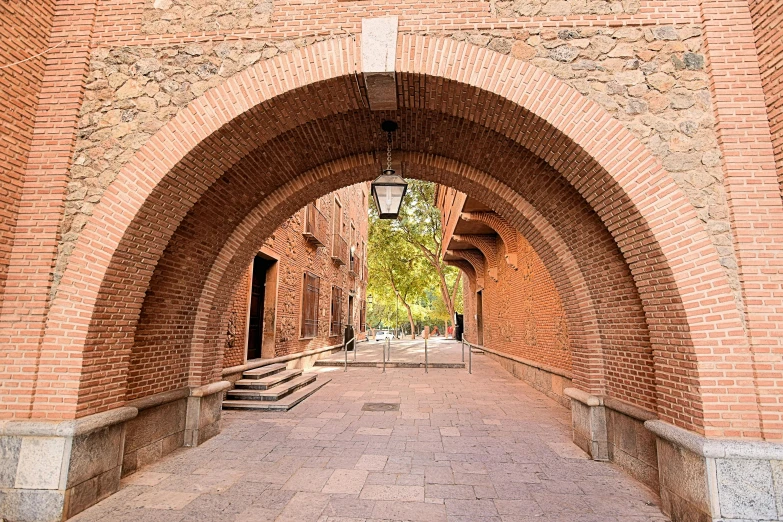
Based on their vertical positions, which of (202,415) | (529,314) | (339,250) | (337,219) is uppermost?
(337,219)

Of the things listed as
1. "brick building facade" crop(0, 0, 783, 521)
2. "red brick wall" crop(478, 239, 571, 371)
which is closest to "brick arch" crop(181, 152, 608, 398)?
"brick building facade" crop(0, 0, 783, 521)

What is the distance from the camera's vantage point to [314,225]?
12.1m

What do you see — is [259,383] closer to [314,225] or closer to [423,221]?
[314,225]

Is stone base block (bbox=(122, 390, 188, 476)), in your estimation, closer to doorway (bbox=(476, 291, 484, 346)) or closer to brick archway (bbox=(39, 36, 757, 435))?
brick archway (bbox=(39, 36, 757, 435))

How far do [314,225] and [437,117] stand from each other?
8014mm

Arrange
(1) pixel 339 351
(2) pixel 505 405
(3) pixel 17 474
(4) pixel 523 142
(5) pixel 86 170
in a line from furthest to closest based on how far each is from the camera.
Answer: (1) pixel 339 351 → (2) pixel 505 405 → (4) pixel 523 142 → (5) pixel 86 170 → (3) pixel 17 474

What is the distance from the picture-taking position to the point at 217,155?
4.12 metres

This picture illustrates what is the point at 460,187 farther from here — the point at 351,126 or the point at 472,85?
the point at 472,85

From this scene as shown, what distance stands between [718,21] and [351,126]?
156 inches

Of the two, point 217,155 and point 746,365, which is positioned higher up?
point 217,155

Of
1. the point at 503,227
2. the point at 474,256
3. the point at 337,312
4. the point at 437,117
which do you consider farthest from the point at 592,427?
the point at 337,312

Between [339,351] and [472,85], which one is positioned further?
[339,351]

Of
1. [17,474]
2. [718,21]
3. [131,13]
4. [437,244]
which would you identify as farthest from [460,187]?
[437,244]

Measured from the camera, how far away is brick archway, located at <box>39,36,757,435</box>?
129 inches
